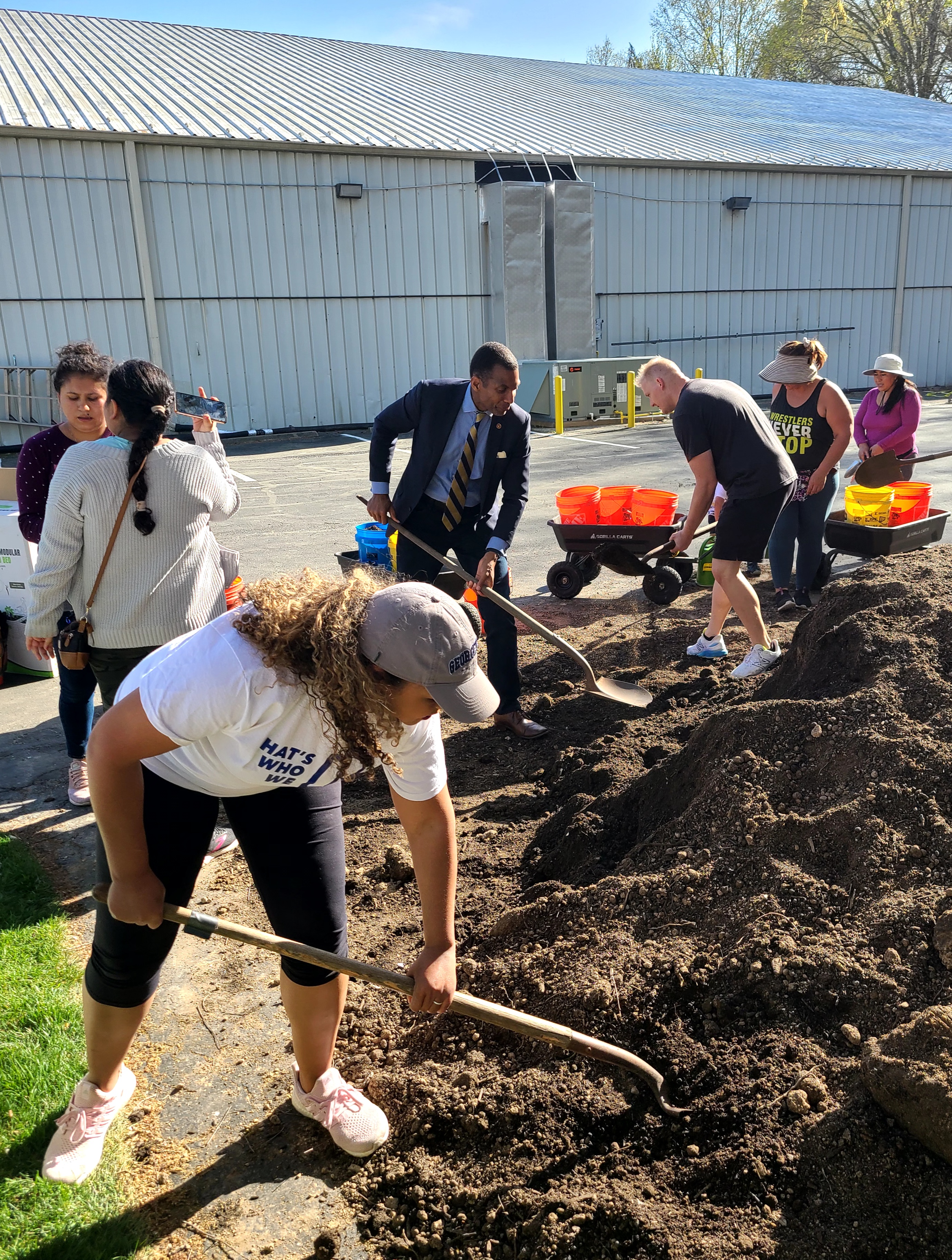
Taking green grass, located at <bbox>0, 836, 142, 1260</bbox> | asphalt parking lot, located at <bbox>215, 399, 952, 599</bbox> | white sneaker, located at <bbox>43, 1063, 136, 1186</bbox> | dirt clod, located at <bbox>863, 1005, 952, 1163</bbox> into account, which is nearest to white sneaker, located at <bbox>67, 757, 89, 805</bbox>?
green grass, located at <bbox>0, 836, 142, 1260</bbox>

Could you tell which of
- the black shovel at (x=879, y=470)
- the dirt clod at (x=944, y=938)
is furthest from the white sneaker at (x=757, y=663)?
the dirt clod at (x=944, y=938)

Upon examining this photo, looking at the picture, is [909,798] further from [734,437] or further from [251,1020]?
[734,437]

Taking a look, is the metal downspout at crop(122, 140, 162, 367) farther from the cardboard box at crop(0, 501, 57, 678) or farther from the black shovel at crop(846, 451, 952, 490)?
the black shovel at crop(846, 451, 952, 490)

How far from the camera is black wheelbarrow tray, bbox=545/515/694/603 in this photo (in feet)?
24.0

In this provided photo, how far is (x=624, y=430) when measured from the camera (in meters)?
17.8

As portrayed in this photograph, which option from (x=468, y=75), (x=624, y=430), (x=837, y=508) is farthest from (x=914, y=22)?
(x=837, y=508)

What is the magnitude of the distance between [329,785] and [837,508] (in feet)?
31.8

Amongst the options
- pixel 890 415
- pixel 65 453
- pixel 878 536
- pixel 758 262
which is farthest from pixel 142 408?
pixel 758 262

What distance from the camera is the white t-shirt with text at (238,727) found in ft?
6.38

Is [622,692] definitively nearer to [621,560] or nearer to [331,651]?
[621,560]

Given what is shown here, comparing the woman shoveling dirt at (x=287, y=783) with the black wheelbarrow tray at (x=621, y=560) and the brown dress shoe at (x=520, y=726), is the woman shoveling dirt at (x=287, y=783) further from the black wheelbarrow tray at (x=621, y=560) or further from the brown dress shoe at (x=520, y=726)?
the black wheelbarrow tray at (x=621, y=560)

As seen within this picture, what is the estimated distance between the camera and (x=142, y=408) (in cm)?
336

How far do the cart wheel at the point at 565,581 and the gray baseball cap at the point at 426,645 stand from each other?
5772 millimetres

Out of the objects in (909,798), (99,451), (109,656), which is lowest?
(909,798)
